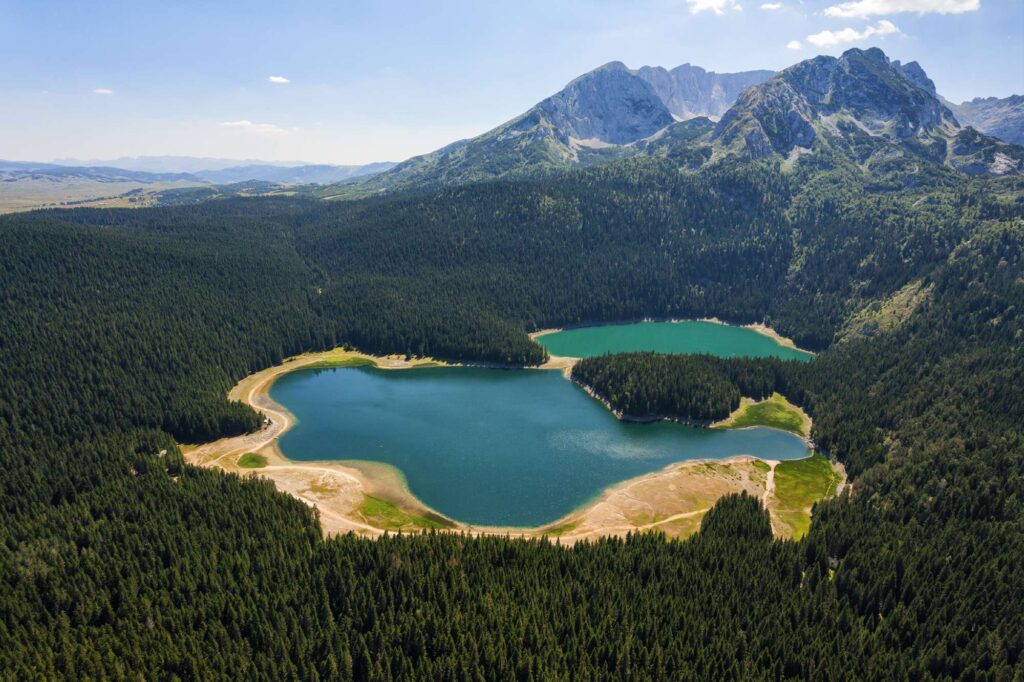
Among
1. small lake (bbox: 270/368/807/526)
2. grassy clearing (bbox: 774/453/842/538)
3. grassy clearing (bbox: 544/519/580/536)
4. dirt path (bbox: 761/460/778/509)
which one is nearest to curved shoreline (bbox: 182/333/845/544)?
grassy clearing (bbox: 544/519/580/536)

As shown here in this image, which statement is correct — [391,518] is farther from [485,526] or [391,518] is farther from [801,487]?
[801,487]

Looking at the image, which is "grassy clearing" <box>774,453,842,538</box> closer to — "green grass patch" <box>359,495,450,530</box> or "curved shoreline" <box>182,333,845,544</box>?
"curved shoreline" <box>182,333,845,544</box>

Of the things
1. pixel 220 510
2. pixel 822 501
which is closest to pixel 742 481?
pixel 822 501

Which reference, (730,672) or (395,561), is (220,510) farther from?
(730,672)

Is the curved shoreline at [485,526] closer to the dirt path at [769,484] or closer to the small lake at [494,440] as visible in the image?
the dirt path at [769,484]

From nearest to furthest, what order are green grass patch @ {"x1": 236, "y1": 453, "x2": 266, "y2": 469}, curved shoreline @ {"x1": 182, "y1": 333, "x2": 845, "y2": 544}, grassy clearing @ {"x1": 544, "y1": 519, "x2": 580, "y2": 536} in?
grassy clearing @ {"x1": 544, "y1": 519, "x2": 580, "y2": 536} < curved shoreline @ {"x1": 182, "y1": 333, "x2": 845, "y2": 544} < green grass patch @ {"x1": 236, "y1": 453, "x2": 266, "y2": 469}

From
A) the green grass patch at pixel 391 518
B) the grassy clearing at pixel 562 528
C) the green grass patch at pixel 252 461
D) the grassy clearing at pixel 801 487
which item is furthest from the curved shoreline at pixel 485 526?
the grassy clearing at pixel 801 487
